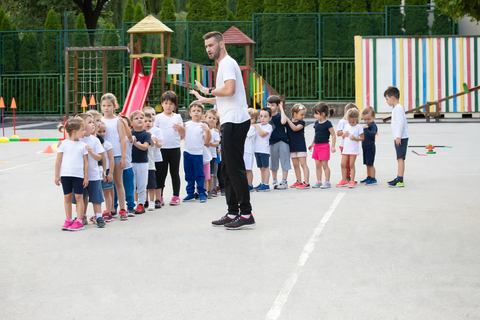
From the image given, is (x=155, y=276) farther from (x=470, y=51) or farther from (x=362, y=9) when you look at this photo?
(x=362, y=9)

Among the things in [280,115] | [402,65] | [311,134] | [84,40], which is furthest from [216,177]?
[84,40]

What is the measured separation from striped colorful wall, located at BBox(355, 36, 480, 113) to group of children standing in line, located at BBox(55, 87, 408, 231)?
15.8m

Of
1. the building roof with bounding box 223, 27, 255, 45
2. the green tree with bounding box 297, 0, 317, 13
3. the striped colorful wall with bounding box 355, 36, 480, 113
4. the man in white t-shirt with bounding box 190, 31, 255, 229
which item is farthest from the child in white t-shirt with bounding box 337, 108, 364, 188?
the green tree with bounding box 297, 0, 317, 13

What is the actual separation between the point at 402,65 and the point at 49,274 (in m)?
21.8

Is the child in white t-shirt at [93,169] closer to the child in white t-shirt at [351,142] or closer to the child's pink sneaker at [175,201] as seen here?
the child's pink sneaker at [175,201]

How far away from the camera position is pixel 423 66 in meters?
24.6

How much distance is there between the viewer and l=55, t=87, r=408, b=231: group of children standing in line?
6.34m

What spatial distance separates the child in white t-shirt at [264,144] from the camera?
886 cm

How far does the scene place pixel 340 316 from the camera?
12.3 ft

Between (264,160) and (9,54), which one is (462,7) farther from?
(9,54)

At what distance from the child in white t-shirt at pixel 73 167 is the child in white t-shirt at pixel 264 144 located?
3.11 m

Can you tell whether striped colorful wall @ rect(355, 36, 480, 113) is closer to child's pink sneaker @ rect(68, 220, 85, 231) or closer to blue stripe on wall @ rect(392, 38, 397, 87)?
blue stripe on wall @ rect(392, 38, 397, 87)

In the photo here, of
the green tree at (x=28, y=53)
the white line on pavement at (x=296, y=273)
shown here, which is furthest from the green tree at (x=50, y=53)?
the white line on pavement at (x=296, y=273)

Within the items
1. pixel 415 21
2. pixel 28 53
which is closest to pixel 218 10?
pixel 28 53
